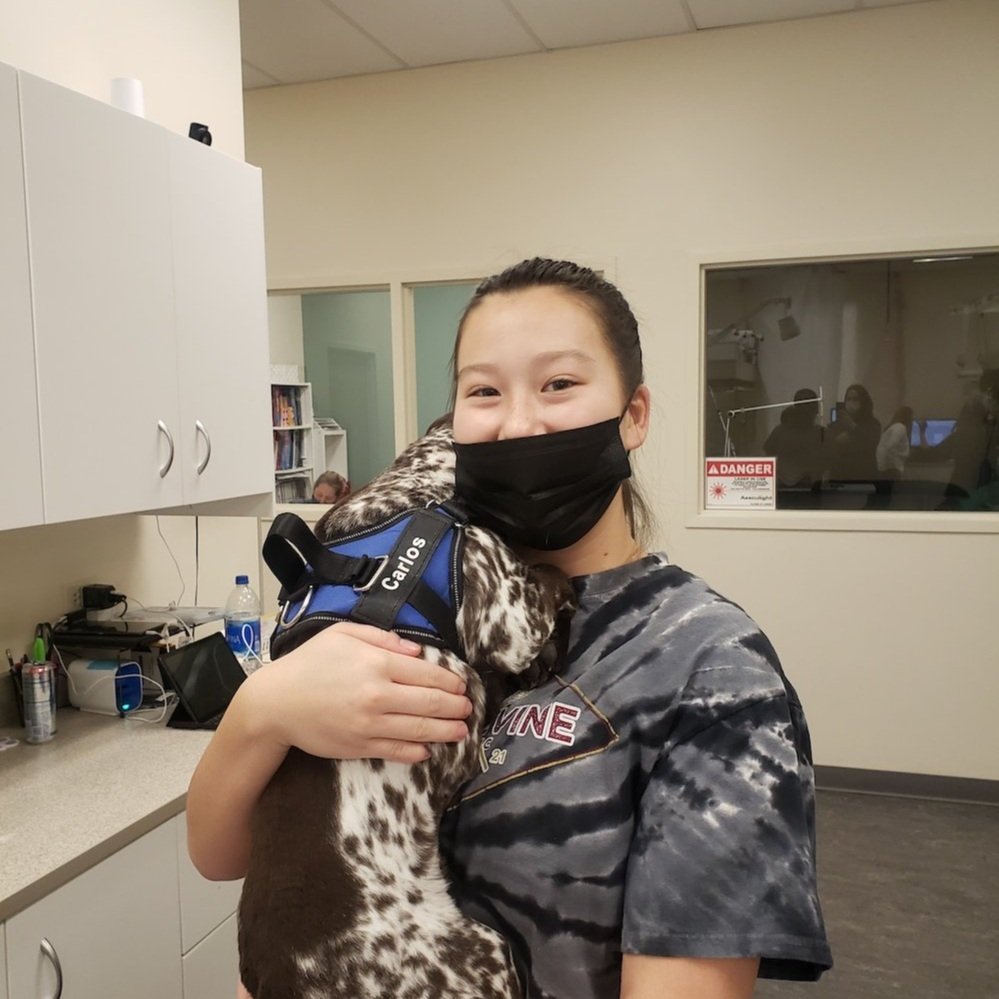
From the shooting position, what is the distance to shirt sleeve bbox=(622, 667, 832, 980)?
0.75m

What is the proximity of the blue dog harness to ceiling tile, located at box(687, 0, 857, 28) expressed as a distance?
12.0 feet

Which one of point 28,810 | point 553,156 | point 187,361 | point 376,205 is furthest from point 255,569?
point 553,156

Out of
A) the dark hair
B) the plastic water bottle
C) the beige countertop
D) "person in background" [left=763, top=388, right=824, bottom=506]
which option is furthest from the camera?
"person in background" [left=763, top=388, right=824, bottom=506]

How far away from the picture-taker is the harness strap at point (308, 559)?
34.5 inches

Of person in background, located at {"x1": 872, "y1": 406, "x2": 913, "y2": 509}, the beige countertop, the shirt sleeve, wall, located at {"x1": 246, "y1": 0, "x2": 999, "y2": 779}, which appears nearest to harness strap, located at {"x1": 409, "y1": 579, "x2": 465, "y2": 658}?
the shirt sleeve

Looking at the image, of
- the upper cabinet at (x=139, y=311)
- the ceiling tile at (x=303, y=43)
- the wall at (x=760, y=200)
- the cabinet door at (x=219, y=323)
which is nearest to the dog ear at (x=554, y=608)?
the upper cabinet at (x=139, y=311)

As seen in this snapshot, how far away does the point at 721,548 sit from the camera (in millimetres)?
4215

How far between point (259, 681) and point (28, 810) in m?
1.30

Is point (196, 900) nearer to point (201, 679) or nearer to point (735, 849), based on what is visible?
point (201, 679)

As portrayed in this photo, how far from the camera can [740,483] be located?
4273 millimetres

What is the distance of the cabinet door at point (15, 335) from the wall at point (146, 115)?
189 mm

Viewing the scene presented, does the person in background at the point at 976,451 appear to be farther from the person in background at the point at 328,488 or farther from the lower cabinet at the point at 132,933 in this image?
the lower cabinet at the point at 132,933

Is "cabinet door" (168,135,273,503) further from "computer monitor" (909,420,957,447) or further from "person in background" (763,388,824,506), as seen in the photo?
"computer monitor" (909,420,957,447)

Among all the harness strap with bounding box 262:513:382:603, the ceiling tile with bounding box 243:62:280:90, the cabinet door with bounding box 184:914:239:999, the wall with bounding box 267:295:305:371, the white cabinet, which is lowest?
the cabinet door with bounding box 184:914:239:999
